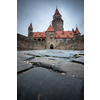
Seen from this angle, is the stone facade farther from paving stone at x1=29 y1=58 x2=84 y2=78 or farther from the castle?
paving stone at x1=29 y1=58 x2=84 y2=78

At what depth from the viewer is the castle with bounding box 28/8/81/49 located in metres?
19.3

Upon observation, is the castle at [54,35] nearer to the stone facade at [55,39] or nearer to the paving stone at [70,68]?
the stone facade at [55,39]

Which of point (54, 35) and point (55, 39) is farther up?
point (54, 35)

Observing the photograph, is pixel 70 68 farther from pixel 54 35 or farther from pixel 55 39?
pixel 55 39

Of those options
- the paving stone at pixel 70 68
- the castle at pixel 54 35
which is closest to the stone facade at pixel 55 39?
the castle at pixel 54 35

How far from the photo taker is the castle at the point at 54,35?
1930 cm

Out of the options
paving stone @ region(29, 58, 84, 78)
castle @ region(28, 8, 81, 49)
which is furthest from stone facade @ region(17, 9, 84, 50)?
paving stone @ region(29, 58, 84, 78)

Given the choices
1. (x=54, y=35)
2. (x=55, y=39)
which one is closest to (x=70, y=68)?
(x=54, y=35)

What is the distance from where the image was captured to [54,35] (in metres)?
19.8

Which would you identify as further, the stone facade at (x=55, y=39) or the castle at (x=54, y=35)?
the castle at (x=54, y=35)

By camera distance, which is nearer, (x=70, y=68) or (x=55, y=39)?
(x=70, y=68)
